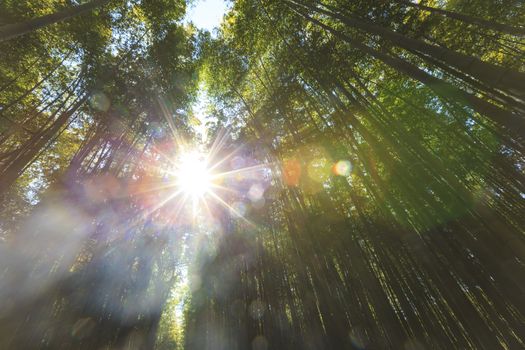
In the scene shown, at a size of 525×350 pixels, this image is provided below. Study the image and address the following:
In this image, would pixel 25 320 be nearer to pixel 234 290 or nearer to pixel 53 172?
pixel 234 290

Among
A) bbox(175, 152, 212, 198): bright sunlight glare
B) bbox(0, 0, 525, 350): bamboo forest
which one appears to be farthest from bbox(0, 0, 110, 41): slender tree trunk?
bbox(175, 152, 212, 198): bright sunlight glare

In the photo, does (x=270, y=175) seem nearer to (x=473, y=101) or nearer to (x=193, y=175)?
(x=193, y=175)

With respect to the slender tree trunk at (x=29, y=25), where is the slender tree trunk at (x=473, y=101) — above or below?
below

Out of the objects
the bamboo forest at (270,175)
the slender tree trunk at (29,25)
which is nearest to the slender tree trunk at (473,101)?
the bamboo forest at (270,175)

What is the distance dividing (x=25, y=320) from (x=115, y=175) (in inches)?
110

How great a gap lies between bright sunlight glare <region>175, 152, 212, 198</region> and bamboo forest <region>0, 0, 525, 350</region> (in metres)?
0.06

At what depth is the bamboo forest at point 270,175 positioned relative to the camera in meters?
2.11

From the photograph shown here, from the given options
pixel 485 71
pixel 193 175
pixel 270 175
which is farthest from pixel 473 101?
pixel 193 175

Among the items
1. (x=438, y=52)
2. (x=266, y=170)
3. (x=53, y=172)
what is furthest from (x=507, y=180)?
(x=53, y=172)

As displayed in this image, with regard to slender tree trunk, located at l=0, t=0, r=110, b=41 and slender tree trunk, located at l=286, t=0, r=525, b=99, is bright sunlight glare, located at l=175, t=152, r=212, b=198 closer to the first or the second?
slender tree trunk, located at l=0, t=0, r=110, b=41

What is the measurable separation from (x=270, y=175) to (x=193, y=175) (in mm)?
2747

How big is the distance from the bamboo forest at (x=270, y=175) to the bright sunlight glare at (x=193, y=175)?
0.06 m

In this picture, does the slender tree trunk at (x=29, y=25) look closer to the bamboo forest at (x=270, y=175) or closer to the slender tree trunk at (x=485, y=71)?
the bamboo forest at (x=270, y=175)

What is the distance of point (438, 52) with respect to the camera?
1552 millimetres
